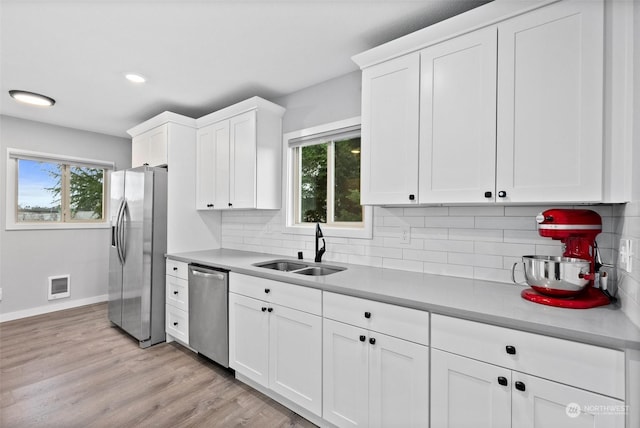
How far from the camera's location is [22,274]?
374cm

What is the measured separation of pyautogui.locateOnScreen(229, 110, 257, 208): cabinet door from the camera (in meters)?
2.82

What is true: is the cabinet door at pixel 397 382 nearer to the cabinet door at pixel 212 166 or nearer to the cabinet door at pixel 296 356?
the cabinet door at pixel 296 356

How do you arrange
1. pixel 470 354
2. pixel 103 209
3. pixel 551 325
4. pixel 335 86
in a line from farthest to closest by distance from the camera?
1. pixel 103 209
2. pixel 335 86
3. pixel 470 354
4. pixel 551 325

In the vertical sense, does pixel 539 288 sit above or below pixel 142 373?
above

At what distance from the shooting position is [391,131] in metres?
1.88

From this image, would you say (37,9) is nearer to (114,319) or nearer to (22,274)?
(114,319)

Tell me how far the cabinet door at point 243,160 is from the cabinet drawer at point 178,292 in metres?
0.88

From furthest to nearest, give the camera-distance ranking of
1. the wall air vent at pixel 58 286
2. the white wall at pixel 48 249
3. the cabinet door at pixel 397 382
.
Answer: the wall air vent at pixel 58 286, the white wall at pixel 48 249, the cabinet door at pixel 397 382

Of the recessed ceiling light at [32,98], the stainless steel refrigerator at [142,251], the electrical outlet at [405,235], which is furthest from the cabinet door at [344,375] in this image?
the recessed ceiling light at [32,98]

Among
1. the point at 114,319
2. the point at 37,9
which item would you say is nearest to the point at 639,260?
the point at 37,9

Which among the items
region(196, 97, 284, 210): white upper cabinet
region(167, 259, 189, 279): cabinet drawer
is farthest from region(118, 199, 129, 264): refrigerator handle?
region(196, 97, 284, 210): white upper cabinet

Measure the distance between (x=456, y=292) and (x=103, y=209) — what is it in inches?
194

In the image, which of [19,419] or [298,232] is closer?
[19,419]

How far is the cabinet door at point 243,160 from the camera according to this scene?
111 inches
